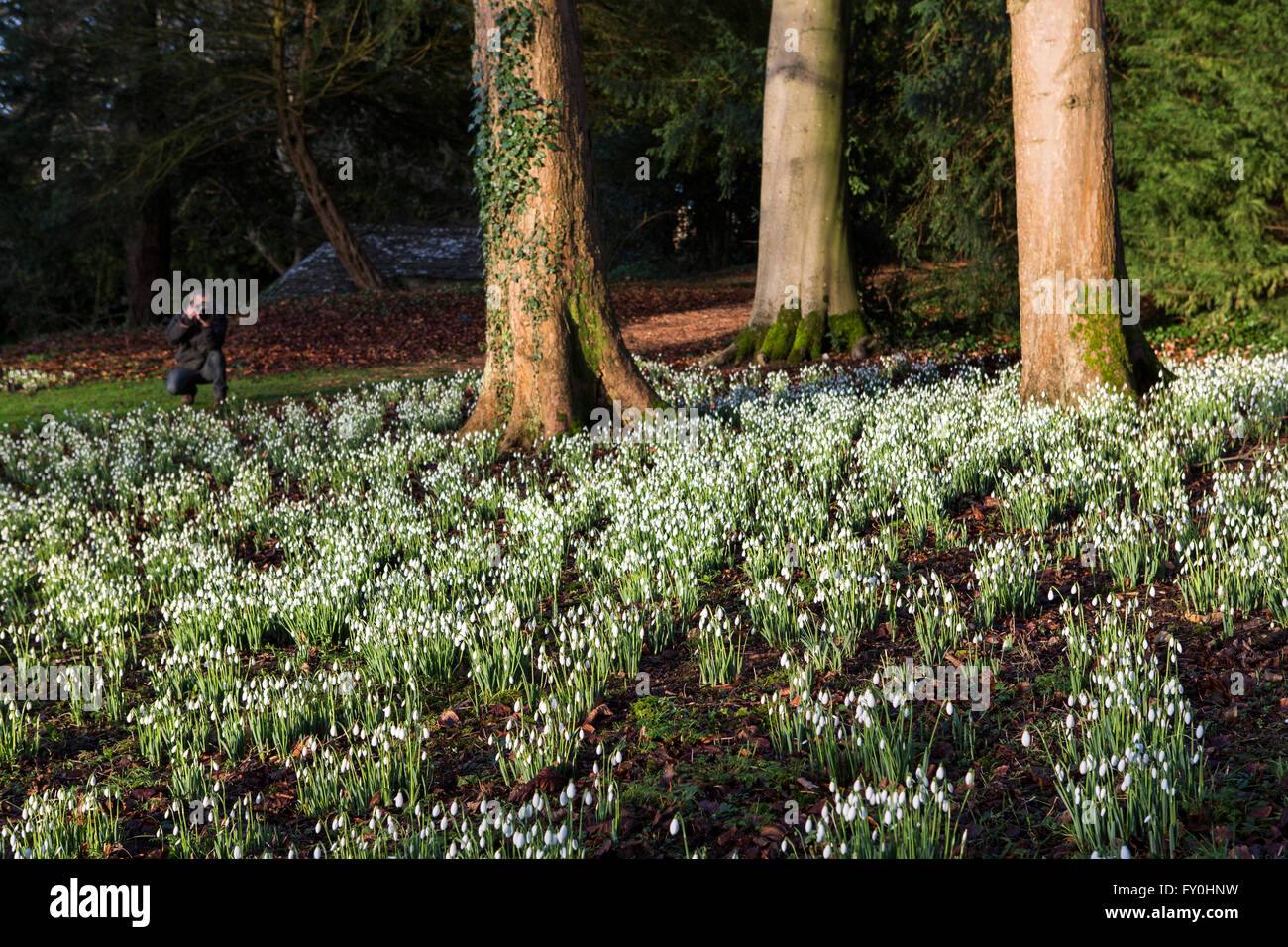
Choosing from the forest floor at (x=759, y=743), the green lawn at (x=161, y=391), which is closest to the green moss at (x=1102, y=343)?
the forest floor at (x=759, y=743)

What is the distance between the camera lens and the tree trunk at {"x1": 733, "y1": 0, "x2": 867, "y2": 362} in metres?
12.9

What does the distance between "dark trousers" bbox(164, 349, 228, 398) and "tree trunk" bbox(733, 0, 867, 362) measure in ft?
20.5

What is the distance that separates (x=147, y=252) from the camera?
25.4 meters

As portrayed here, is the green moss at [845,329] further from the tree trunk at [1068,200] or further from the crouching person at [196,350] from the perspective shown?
the crouching person at [196,350]

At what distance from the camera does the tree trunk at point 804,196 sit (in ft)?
42.4

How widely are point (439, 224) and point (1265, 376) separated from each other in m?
28.9

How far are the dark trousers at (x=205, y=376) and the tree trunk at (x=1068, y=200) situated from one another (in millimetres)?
8777

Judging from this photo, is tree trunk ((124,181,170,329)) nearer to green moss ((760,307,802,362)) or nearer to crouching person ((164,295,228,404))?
crouching person ((164,295,228,404))

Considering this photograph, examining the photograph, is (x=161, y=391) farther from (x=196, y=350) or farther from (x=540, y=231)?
(x=540, y=231)

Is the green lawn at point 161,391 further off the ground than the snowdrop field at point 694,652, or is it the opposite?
the green lawn at point 161,391

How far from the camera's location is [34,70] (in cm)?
2114

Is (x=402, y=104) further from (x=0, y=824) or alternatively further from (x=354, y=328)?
(x=0, y=824)

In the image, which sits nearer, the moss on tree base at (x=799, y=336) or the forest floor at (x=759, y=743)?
the forest floor at (x=759, y=743)

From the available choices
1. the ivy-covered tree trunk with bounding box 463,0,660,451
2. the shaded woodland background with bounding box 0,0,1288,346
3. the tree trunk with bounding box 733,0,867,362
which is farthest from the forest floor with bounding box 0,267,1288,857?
the shaded woodland background with bounding box 0,0,1288,346
